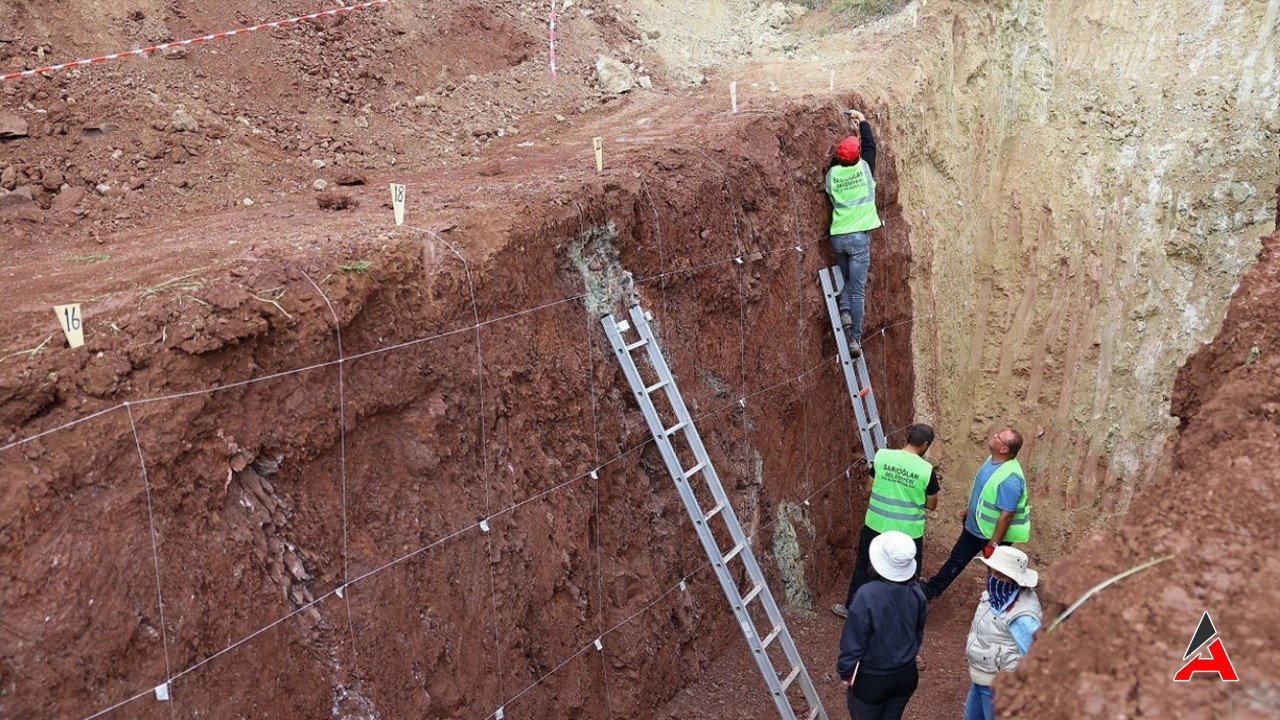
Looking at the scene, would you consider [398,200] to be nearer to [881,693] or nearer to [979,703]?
[881,693]

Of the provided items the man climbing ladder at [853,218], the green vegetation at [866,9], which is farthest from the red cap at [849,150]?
the green vegetation at [866,9]

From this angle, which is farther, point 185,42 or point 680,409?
point 185,42

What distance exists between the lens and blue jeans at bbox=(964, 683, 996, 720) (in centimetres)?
578

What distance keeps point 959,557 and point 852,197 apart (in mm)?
3405

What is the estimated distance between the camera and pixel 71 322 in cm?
432

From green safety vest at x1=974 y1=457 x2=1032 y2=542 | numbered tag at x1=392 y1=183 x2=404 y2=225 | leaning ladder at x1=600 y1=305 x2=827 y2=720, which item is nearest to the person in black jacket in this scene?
leaning ladder at x1=600 y1=305 x2=827 y2=720

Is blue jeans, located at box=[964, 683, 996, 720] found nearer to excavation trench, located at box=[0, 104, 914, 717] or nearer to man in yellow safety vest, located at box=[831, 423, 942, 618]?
man in yellow safety vest, located at box=[831, 423, 942, 618]

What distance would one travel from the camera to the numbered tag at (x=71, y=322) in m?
4.29

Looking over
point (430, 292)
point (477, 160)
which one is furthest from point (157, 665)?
point (477, 160)

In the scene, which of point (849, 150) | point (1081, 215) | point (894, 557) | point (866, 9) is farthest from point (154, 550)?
point (866, 9)

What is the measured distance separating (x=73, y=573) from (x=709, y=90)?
896cm

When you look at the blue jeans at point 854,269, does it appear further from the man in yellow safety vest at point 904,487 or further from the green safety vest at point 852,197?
the man in yellow safety vest at point 904,487

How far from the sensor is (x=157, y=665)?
4.31m

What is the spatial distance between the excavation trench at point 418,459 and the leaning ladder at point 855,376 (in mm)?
653
